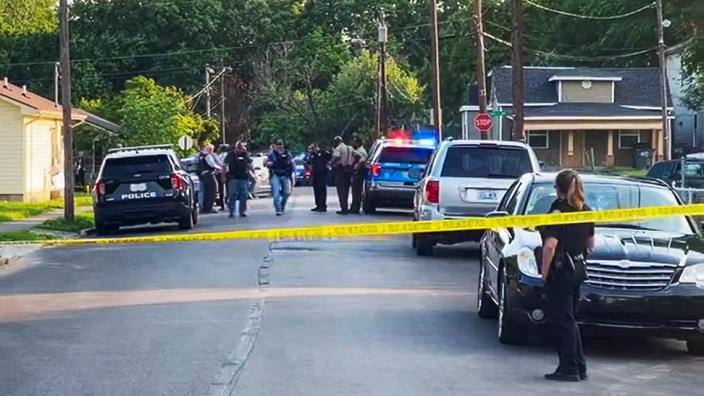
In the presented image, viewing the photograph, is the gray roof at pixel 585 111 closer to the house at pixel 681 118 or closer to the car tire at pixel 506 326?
the house at pixel 681 118

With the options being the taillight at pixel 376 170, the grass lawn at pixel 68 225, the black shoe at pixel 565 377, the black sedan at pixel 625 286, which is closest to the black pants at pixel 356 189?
the taillight at pixel 376 170

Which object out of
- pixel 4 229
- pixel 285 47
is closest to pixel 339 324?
pixel 4 229

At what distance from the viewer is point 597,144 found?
65.6 meters

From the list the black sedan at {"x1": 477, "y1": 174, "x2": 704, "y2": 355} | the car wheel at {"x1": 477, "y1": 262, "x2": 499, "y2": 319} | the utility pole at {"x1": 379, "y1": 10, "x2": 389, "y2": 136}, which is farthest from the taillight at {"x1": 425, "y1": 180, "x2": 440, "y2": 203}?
the utility pole at {"x1": 379, "y1": 10, "x2": 389, "y2": 136}

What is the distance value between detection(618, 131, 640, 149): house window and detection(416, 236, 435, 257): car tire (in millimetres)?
46359

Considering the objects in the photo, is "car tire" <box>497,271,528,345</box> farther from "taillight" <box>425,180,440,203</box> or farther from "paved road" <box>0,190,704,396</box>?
"taillight" <box>425,180,440,203</box>

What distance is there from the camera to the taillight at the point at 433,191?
19484mm

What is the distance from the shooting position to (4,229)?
28.6 meters

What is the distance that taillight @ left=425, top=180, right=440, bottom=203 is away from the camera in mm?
19484

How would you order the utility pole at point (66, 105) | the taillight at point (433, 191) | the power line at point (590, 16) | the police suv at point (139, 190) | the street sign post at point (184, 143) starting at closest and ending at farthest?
the taillight at point (433, 191)
the police suv at point (139, 190)
the utility pole at point (66, 105)
the street sign post at point (184, 143)
the power line at point (590, 16)

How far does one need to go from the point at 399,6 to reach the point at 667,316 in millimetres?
77185

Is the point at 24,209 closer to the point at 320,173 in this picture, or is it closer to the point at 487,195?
the point at 320,173

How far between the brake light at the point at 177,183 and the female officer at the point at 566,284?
1697 centimetres

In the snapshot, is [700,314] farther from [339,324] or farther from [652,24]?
[652,24]
